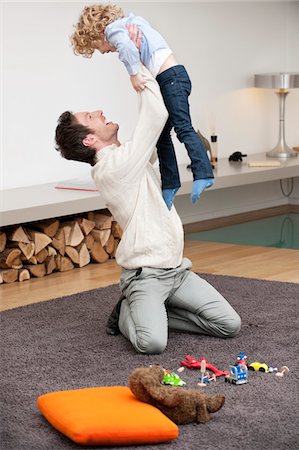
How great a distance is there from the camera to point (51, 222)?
523 cm

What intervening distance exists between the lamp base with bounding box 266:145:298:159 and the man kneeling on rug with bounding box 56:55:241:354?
3604mm

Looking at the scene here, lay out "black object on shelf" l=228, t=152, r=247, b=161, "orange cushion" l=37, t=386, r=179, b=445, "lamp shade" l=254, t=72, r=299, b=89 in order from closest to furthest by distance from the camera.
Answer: "orange cushion" l=37, t=386, r=179, b=445, "black object on shelf" l=228, t=152, r=247, b=161, "lamp shade" l=254, t=72, r=299, b=89

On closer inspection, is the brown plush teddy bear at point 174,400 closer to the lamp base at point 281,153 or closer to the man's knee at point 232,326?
the man's knee at point 232,326

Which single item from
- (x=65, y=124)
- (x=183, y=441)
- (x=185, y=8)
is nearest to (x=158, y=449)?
(x=183, y=441)

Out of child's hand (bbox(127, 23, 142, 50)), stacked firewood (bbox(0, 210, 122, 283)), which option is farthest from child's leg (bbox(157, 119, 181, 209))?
stacked firewood (bbox(0, 210, 122, 283))

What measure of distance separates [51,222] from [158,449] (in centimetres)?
275

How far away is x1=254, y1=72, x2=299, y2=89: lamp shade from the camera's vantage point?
7.11 meters

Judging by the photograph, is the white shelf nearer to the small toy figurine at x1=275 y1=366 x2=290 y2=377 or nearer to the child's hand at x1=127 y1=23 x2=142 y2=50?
the child's hand at x1=127 y1=23 x2=142 y2=50

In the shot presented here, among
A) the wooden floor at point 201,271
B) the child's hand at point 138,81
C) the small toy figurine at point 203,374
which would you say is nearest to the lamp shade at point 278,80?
the wooden floor at point 201,271

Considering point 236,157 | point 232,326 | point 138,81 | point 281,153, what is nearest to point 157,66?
point 138,81

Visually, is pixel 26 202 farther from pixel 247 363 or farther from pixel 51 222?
pixel 247 363

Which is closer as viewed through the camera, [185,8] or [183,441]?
[183,441]

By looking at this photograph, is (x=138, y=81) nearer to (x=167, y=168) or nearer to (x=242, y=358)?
(x=167, y=168)

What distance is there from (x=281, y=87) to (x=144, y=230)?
147 inches
